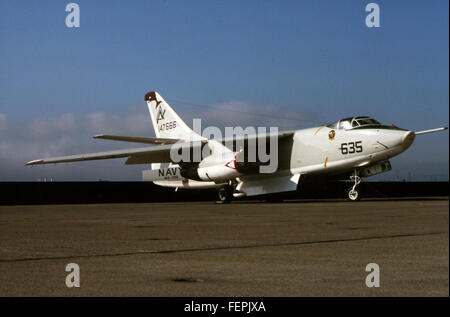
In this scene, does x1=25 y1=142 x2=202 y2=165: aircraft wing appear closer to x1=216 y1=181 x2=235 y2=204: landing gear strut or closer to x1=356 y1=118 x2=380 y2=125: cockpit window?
x1=216 y1=181 x2=235 y2=204: landing gear strut

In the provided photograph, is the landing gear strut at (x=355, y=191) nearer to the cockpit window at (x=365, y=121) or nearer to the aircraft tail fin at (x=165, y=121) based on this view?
the cockpit window at (x=365, y=121)

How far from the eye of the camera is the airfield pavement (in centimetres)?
425

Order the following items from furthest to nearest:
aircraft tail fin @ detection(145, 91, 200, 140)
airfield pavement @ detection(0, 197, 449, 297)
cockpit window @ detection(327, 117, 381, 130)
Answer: aircraft tail fin @ detection(145, 91, 200, 140), cockpit window @ detection(327, 117, 381, 130), airfield pavement @ detection(0, 197, 449, 297)

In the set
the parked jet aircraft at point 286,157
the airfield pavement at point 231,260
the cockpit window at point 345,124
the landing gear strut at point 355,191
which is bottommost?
the airfield pavement at point 231,260

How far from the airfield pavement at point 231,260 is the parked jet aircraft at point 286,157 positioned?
Result: 11.4 metres

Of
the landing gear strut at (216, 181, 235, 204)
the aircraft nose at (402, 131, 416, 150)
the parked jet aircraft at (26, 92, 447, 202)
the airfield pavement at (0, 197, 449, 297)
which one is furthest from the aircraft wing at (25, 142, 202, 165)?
the airfield pavement at (0, 197, 449, 297)

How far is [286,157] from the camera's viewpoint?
23.6m

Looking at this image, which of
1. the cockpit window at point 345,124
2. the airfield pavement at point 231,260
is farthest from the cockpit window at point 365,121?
→ the airfield pavement at point 231,260

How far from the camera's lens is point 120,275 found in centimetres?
498

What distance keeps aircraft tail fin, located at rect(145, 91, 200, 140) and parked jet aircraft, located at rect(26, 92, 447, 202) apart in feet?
0.23

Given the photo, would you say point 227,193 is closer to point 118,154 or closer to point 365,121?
point 118,154

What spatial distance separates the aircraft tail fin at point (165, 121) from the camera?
1128 inches

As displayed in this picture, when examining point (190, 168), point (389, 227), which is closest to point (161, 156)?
point (190, 168)
